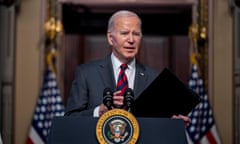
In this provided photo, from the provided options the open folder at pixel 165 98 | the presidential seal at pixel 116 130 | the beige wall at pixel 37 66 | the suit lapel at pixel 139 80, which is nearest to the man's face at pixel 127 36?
the suit lapel at pixel 139 80

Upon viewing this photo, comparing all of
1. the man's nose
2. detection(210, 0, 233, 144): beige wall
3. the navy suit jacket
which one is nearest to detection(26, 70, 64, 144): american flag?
detection(210, 0, 233, 144): beige wall

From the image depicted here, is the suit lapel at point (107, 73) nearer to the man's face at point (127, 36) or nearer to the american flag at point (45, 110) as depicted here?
the man's face at point (127, 36)

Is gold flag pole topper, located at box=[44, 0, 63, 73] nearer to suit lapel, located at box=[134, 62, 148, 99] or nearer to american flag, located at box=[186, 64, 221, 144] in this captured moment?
american flag, located at box=[186, 64, 221, 144]

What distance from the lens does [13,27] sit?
5777mm

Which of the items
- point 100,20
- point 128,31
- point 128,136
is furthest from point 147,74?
point 100,20

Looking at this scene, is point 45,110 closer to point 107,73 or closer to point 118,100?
point 107,73

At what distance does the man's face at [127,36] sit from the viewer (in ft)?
11.6

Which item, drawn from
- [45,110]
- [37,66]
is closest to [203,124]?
[45,110]

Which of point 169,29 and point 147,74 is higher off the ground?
point 169,29

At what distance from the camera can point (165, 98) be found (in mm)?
3309

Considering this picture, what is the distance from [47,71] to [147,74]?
2.19 meters

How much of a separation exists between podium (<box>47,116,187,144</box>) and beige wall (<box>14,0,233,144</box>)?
263 cm

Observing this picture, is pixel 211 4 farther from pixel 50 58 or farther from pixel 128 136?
pixel 128 136

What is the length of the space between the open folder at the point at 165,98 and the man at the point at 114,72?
202 mm
